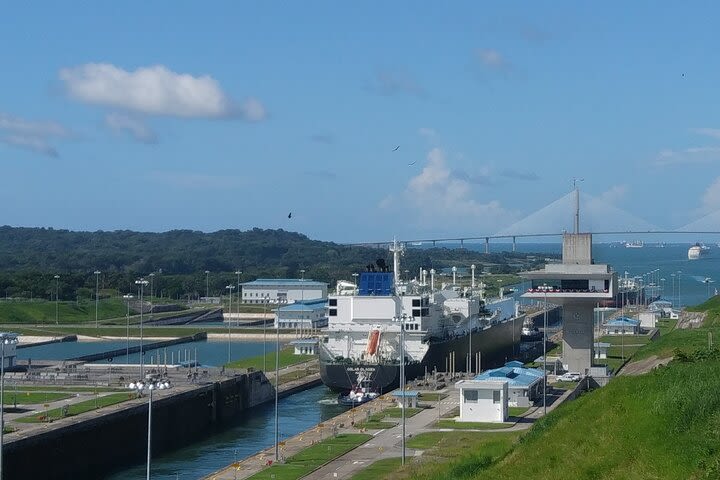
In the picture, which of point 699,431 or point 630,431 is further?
point 630,431

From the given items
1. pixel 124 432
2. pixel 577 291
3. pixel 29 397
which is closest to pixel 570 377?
pixel 577 291

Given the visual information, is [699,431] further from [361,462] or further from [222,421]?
[222,421]

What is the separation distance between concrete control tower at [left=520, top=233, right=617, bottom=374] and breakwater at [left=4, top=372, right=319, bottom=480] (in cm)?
1547

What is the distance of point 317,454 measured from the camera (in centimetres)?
3497

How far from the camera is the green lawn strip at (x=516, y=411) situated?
4319 centimetres

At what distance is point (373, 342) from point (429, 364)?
412 centimetres

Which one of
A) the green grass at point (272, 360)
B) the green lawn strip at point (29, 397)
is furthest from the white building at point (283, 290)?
the green lawn strip at point (29, 397)

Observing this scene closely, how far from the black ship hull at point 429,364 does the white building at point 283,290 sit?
46.1 meters

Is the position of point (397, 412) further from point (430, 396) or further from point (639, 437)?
point (639, 437)

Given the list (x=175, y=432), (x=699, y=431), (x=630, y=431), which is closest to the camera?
(x=699, y=431)

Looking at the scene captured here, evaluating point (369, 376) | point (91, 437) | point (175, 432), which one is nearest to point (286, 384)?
point (369, 376)

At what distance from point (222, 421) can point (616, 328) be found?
4475 cm

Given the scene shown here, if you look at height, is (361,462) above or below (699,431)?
below

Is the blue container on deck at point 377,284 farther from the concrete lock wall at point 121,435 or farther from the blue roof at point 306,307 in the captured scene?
the blue roof at point 306,307
